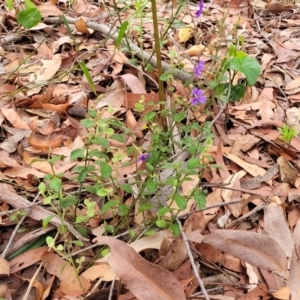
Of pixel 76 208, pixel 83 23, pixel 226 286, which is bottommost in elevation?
pixel 226 286

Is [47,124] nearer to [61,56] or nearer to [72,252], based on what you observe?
[61,56]

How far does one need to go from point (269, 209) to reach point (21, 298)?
25.7 inches

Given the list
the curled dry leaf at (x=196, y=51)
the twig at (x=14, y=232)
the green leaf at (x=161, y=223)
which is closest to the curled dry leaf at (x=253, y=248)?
the green leaf at (x=161, y=223)

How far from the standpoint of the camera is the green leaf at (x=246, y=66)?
1397mm

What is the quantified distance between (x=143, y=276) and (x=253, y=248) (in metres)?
0.27

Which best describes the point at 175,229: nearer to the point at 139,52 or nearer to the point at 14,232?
the point at 14,232

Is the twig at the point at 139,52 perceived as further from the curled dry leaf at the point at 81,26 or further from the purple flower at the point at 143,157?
the purple flower at the point at 143,157

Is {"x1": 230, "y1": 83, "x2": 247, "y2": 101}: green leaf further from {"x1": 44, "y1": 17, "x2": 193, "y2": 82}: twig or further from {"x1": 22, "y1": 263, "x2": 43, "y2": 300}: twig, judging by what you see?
{"x1": 22, "y1": 263, "x2": 43, "y2": 300}: twig

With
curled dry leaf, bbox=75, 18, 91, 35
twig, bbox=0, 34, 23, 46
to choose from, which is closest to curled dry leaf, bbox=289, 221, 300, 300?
curled dry leaf, bbox=75, 18, 91, 35

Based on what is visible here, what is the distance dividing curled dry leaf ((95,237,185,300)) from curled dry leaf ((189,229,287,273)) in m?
0.17

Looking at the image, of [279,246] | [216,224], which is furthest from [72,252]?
[279,246]

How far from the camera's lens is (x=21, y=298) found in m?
1.09

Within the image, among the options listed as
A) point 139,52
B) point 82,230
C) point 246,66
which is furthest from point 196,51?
point 82,230

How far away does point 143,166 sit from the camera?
4.41 ft
